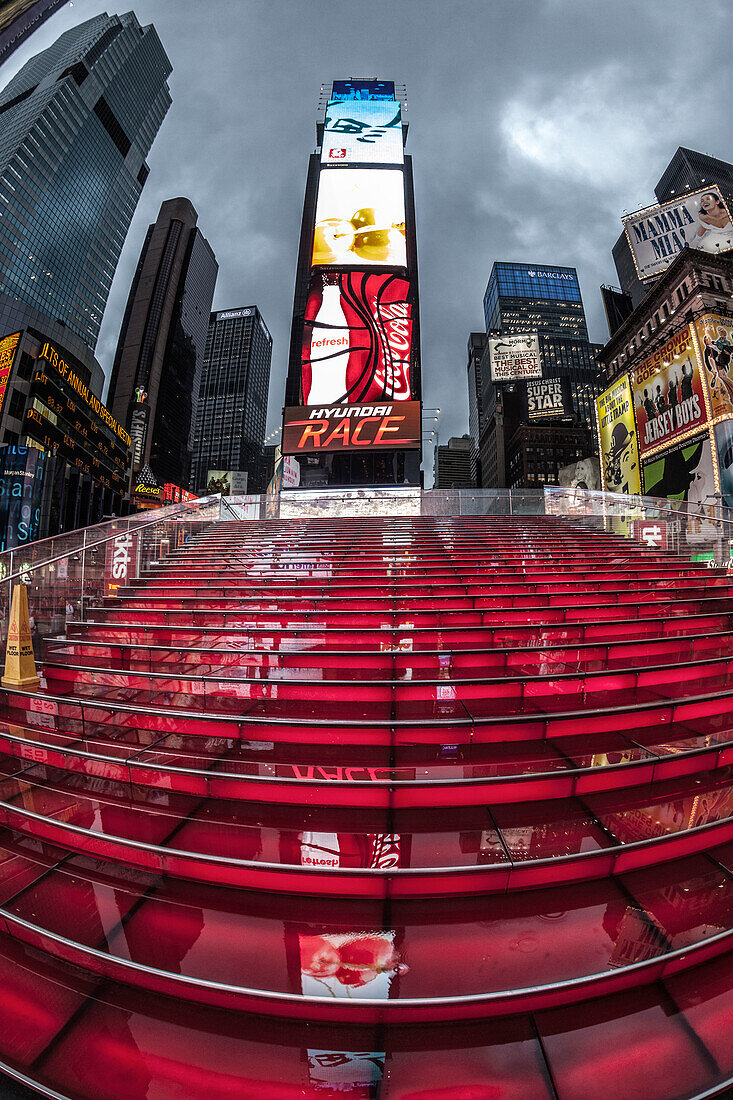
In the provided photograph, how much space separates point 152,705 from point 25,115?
417 ft

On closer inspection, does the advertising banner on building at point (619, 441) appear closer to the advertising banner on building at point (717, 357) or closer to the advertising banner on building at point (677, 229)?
the advertising banner on building at point (717, 357)

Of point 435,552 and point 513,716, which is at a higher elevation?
point 435,552

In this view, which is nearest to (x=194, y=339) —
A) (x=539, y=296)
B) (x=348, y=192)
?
(x=539, y=296)

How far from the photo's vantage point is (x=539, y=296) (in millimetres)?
107500

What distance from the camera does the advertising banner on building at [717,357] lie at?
1956 cm

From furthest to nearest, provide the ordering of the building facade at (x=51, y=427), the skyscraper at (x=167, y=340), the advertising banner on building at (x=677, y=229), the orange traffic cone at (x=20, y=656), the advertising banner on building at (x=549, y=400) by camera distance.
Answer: the skyscraper at (x=167, y=340), the advertising banner on building at (x=549, y=400), the building facade at (x=51, y=427), the advertising banner on building at (x=677, y=229), the orange traffic cone at (x=20, y=656)

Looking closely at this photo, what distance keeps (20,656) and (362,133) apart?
36.5 metres

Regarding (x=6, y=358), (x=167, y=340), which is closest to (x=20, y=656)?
(x=6, y=358)

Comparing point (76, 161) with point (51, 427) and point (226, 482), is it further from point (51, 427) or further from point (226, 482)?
point (226, 482)

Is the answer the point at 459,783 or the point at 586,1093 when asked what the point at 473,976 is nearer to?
the point at 586,1093

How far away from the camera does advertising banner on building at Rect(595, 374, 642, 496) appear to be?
25109mm

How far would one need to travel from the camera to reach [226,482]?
54031mm

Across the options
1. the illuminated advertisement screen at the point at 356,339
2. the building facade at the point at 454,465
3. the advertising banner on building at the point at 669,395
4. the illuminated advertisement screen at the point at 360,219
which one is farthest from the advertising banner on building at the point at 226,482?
the building facade at the point at 454,465

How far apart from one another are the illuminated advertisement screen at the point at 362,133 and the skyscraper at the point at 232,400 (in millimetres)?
126930
